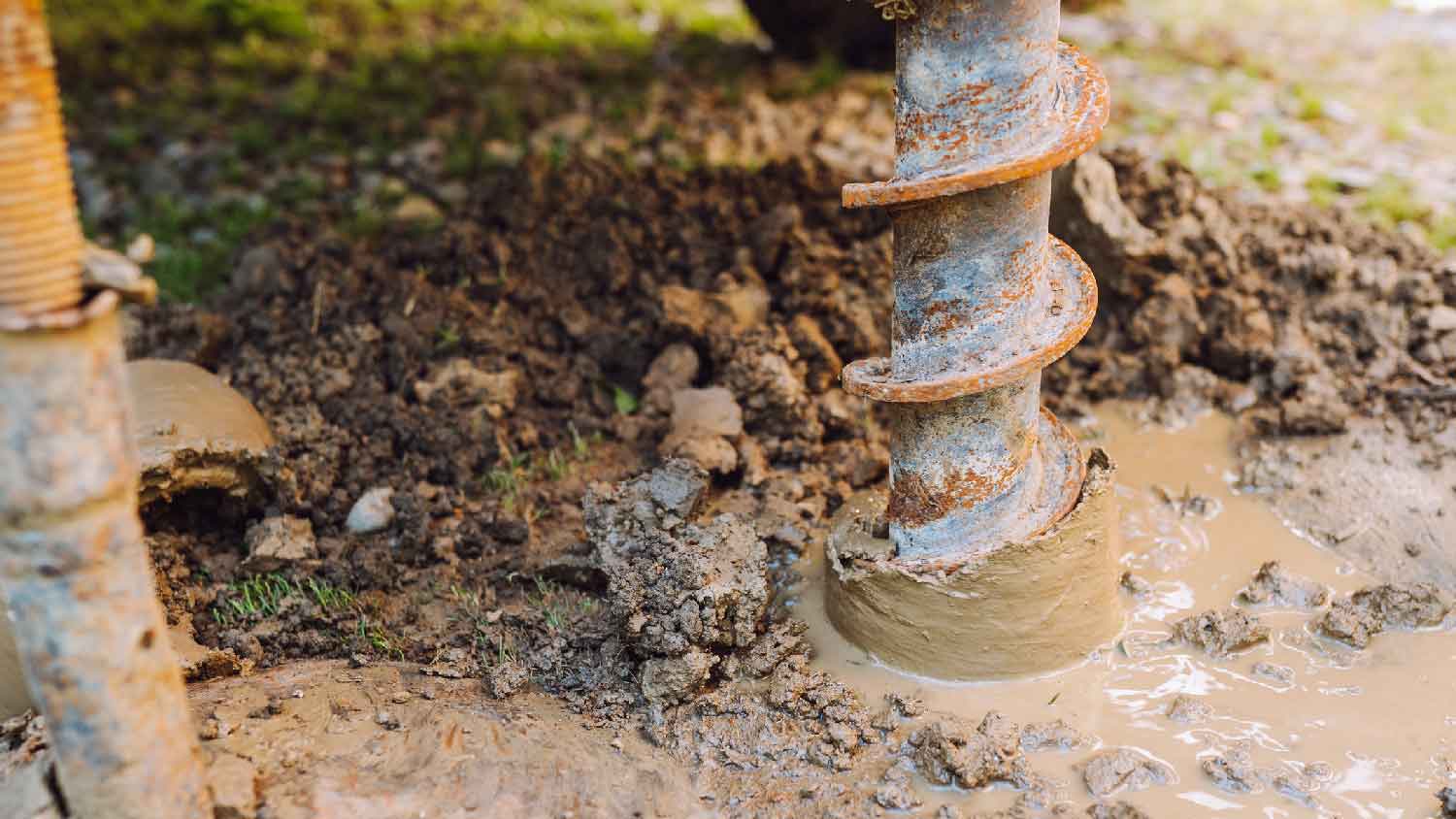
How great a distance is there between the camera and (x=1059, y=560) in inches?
113

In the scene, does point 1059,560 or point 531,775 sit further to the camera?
point 1059,560

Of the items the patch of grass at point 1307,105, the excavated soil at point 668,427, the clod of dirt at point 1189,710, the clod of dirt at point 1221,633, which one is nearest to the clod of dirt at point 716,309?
the excavated soil at point 668,427

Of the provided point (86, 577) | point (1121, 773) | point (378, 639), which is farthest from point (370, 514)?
point (1121, 773)

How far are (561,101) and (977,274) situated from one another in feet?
11.8

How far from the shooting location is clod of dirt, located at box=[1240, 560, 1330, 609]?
3174 millimetres

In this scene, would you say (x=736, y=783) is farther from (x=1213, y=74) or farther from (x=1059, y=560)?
(x=1213, y=74)

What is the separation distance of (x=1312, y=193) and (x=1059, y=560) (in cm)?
294

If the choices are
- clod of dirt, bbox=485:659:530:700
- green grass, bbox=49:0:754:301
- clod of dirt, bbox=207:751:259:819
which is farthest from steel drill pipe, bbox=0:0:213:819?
green grass, bbox=49:0:754:301

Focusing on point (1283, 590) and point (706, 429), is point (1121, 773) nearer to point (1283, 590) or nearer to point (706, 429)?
point (1283, 590)

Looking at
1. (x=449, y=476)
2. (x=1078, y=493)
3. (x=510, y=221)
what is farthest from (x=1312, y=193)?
(x=449, y=476)

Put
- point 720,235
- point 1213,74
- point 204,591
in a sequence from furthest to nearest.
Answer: point 1213,74 < point 720,235 < point 204,591

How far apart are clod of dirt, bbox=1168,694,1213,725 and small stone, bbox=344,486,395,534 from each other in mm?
2026

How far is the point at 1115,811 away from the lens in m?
2.58

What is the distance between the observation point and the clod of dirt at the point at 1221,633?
301 cm
